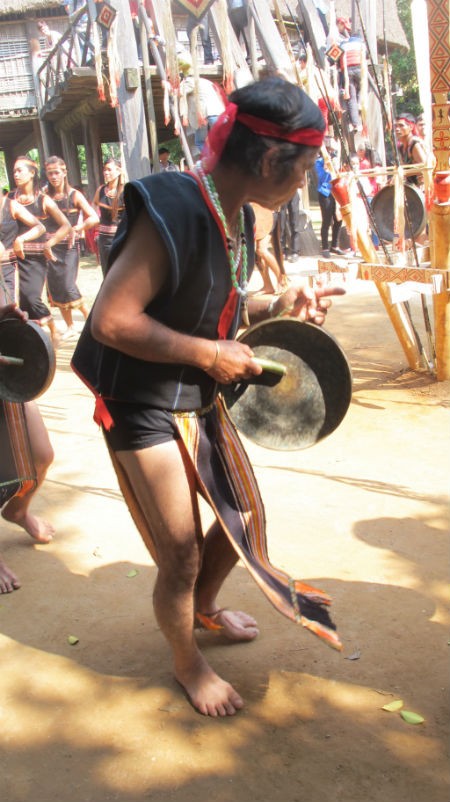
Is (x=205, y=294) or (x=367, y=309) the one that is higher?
(x=205, y=294)

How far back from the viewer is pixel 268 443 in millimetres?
2236

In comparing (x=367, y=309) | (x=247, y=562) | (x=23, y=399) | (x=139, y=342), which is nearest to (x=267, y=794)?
(x=247, y=562)

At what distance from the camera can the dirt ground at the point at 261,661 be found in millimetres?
1946

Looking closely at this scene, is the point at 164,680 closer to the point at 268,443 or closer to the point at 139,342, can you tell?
the point at 268,443

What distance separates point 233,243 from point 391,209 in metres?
4.72

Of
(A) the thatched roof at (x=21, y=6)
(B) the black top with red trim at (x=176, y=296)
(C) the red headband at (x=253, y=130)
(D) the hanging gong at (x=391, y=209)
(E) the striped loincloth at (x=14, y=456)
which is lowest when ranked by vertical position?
(E) the striped loincloth at (x=14, y=456)

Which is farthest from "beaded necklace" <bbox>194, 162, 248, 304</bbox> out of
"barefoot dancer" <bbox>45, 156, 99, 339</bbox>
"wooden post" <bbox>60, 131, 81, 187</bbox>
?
"wooden post" <bbox>60, 131, 81, 187</bbox>

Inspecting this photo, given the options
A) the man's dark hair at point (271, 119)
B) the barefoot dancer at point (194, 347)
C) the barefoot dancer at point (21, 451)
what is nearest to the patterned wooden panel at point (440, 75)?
the barefoot dancer at point (194, 347)

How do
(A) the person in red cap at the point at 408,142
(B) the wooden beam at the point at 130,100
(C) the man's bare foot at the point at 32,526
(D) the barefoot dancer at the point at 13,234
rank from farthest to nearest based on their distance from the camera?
1. (A) the person in red cap at the point at 408,142
2. (B) the wooden beam at the point at 130,100
3. (D) the barefoot dancer at the point at 13,234
4. (C) the man's bare foot at the point at 32,526

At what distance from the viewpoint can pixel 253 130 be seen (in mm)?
1777

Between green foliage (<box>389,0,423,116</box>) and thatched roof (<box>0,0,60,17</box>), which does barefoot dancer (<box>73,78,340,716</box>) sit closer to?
thatched roof (<box>0,0,60,17</box>)

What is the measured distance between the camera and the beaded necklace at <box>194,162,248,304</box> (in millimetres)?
1873

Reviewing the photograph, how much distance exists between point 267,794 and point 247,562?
1.87 feet

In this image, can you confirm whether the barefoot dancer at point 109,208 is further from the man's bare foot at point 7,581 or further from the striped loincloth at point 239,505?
the striped loincloth at point 239,505
